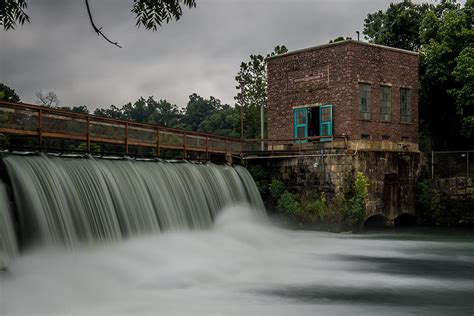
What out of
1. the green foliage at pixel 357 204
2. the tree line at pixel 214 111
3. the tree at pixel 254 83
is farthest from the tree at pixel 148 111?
the green foliage at pixel 357 204

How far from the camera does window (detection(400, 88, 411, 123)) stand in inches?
1130

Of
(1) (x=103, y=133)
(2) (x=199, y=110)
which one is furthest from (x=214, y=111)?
(1) (x=103, y=133)

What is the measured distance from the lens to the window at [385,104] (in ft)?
90.6

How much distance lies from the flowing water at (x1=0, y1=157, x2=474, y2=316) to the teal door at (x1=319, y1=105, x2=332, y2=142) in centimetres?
672

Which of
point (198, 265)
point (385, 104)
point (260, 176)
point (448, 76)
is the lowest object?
point (198, 265)

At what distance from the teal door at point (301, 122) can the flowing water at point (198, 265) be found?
7.73m

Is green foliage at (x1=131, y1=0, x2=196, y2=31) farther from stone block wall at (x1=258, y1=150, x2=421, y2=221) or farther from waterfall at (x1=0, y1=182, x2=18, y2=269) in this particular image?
stone block wall at (x1=258, y1=150, x2=421, y2=221)

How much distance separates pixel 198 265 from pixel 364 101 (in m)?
15.4

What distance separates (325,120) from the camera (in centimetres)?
2708

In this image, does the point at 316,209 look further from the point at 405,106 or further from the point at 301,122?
the point at 405,106

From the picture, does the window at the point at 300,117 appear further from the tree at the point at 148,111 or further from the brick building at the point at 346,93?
the tree at the point at 148,111

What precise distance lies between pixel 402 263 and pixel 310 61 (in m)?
14.2

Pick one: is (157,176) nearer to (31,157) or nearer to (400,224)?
(31,157)

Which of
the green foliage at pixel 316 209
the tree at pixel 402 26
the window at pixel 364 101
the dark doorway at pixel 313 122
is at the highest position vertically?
the tree at pixel 402 26
